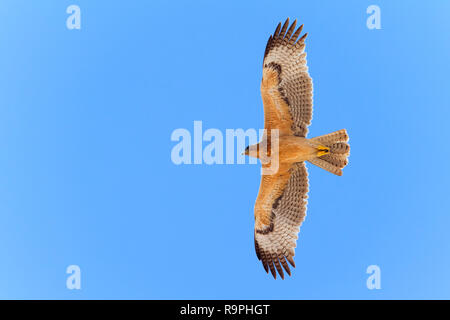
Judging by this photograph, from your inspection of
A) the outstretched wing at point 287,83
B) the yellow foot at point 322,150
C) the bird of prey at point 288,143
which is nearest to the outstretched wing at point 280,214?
the bird of prey at point 288,143

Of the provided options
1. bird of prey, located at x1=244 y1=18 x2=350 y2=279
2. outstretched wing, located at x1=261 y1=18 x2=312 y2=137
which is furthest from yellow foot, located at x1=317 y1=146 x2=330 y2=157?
outstretched wing, located at x1=261 y1=18 x2=312 y2=137

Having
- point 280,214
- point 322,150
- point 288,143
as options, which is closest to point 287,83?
point 288,143

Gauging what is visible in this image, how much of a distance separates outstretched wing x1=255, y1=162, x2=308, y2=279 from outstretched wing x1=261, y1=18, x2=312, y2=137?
79cm

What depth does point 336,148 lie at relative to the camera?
805cm

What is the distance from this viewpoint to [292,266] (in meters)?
8.38

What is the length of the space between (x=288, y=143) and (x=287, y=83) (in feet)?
3.11

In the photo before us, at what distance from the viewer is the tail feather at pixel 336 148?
26.3 feet

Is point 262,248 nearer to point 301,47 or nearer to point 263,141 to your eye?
point 263,141

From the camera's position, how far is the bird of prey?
316 inches

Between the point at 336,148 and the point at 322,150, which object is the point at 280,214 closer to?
the point at 322,150

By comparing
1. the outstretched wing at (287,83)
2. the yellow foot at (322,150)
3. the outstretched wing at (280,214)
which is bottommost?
the outstretched wing at (280,214)

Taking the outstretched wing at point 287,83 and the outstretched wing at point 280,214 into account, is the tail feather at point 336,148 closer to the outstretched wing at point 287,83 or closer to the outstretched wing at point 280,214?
the outstretched wing at point 287,83

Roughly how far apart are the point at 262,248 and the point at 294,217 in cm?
76
